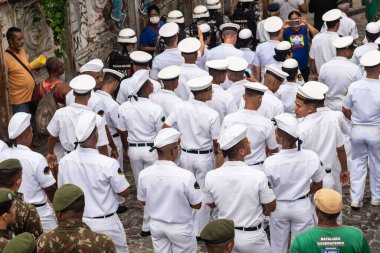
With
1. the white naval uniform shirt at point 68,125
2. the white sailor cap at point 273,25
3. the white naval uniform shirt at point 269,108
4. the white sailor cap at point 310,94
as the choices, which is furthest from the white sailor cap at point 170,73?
the white sailor cap at point 273,25

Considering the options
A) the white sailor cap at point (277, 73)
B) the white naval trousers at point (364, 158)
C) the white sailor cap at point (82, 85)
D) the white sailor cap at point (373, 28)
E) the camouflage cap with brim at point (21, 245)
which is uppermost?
the camouflage cap with brim at point (21, 245)

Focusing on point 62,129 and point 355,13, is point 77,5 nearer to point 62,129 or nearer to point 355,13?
point 62,129

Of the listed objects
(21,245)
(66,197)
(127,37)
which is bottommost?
(127,37)

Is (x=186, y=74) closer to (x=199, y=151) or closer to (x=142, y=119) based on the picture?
(x=142, y=119)

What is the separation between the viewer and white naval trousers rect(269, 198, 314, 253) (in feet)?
26.6

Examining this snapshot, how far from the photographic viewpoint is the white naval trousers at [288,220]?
8.11 meters

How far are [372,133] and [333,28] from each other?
348 cm

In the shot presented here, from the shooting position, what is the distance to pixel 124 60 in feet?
40.8

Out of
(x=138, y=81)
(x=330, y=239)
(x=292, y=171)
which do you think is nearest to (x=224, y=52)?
(x=138, y=81)

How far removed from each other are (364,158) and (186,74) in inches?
107

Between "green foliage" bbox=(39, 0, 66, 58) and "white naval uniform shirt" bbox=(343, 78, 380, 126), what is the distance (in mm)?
5410

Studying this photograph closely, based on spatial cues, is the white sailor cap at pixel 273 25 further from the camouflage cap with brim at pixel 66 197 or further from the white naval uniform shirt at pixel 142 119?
the camouflage cap with brim at pixel 66 197

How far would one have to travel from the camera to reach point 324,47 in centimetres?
1320

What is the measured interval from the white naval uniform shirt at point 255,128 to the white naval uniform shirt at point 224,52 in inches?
130
